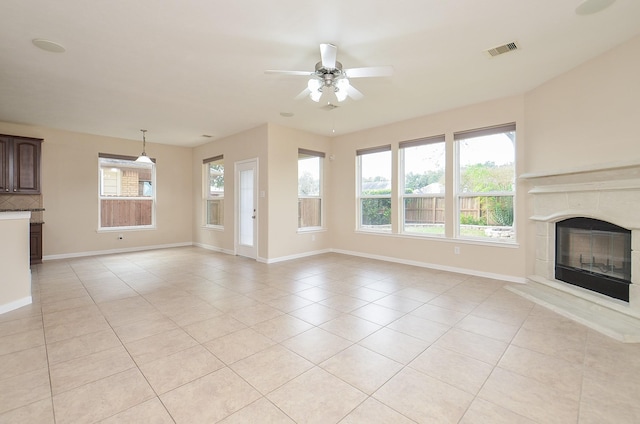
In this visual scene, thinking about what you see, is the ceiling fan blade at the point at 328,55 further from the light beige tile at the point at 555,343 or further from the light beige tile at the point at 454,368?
the light beige tile at the point at 555,343

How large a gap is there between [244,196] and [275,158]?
4.00 feet

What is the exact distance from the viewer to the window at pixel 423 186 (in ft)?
17.0

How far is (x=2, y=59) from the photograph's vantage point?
3.14 meters

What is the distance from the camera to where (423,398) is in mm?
1817

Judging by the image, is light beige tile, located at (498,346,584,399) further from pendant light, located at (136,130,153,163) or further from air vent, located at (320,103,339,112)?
pendant light, located at (136,130,153,163)

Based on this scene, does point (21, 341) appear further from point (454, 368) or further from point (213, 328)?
point (454, 368)

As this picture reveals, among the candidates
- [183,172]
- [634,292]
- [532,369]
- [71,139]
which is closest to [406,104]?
[634,292]

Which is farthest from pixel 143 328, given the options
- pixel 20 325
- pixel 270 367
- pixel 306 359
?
pixel 306 359

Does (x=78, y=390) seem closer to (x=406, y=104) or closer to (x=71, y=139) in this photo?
(x=406, y=104)

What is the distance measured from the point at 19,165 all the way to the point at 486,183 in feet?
27.2

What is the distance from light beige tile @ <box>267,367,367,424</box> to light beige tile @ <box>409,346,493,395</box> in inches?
23.6

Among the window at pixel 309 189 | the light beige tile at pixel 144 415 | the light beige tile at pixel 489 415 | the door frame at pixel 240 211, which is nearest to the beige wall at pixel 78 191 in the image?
the door frame at pixel 240 211

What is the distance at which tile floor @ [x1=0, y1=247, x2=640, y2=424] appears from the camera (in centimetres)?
171

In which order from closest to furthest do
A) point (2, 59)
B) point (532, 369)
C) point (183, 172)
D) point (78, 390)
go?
point (78, 390), point (532, 369), point (2, 59), point (183, 172)
